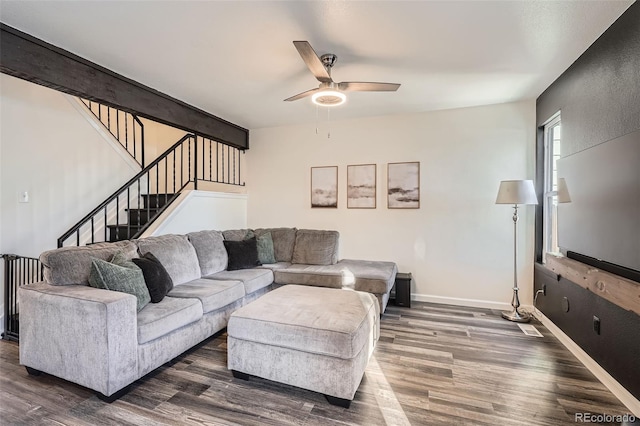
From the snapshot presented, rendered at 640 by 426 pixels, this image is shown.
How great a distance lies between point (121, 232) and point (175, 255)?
1607 millimetres

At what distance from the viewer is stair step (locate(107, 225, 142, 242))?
13.5ft

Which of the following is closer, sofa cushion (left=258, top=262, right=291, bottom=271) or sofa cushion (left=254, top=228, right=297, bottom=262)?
sofa cushion (left=258, top=262, right=291, bottom=271)

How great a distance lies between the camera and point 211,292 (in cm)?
293

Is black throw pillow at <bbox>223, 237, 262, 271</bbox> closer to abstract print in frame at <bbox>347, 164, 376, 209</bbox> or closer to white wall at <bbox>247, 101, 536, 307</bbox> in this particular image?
white wall at <bbox>247, 101, 536, 307</bbox>

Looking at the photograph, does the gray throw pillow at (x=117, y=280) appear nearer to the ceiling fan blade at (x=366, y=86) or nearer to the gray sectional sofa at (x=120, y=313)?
the gray sectional sofa at (x=120, y=313)

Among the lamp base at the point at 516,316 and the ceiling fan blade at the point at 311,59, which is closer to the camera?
the ceiling fan blade at the point at 311,59

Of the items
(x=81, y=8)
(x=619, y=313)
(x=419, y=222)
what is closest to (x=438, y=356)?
(x=619, y=313)

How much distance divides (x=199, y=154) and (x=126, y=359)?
419 centimetres

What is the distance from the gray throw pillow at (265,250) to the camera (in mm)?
4273

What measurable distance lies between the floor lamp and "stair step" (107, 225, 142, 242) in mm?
4464

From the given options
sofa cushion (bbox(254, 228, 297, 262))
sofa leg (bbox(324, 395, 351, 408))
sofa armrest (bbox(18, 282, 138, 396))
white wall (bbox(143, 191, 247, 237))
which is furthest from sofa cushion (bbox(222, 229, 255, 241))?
sofa leg (bbox(324, 395, 351, 408))

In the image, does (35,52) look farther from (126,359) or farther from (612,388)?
(612,388)

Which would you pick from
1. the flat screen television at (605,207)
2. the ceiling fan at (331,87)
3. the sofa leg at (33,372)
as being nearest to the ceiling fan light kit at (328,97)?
the ceiling fan at (331,87)

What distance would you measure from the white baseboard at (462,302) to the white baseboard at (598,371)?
0.60 m
